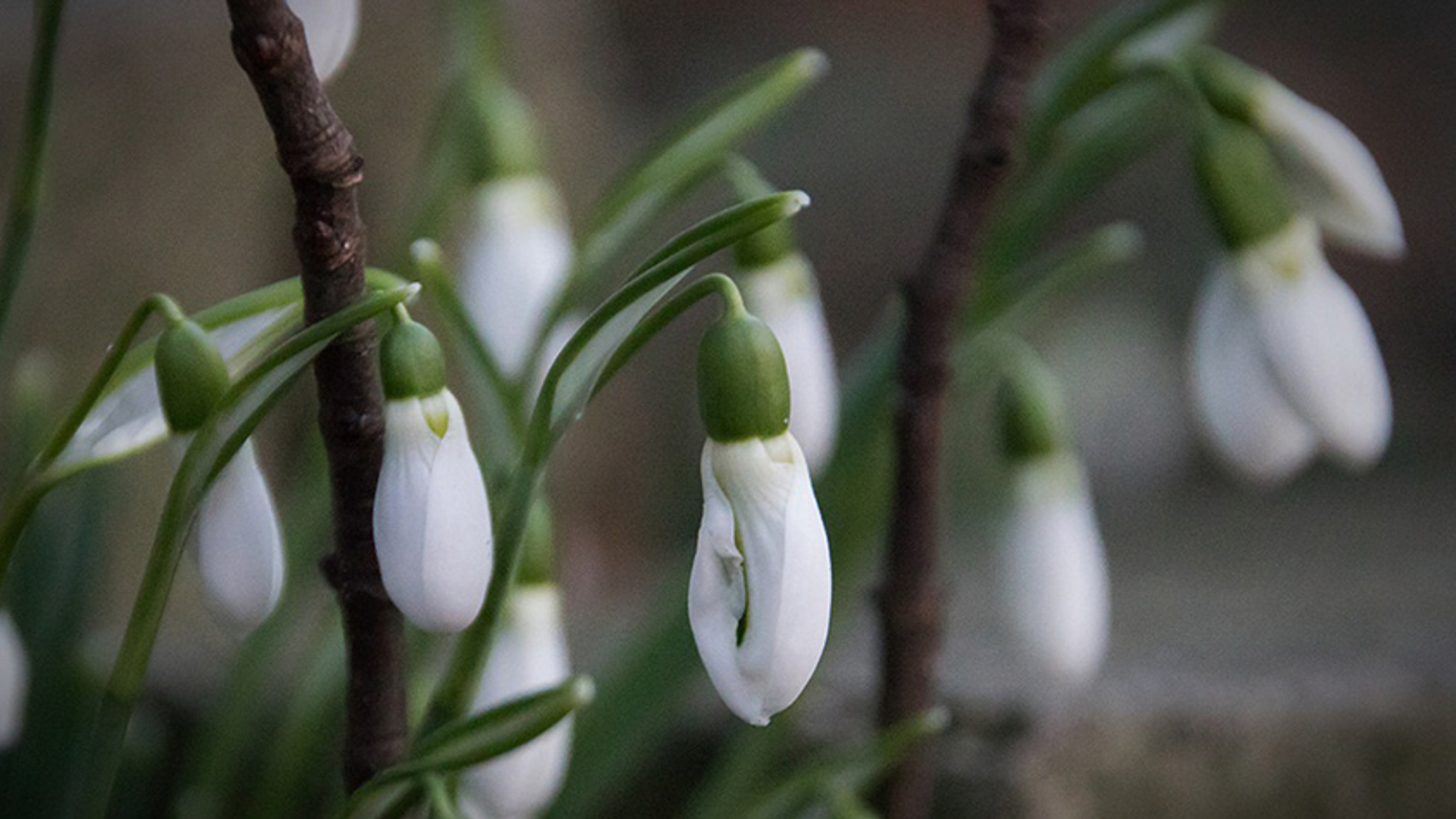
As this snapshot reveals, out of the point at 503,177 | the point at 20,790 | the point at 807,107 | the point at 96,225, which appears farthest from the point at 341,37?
the point at 807,107

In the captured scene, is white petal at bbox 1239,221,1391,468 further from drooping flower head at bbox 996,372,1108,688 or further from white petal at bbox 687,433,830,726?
white petal at bbox 687,433,830,726

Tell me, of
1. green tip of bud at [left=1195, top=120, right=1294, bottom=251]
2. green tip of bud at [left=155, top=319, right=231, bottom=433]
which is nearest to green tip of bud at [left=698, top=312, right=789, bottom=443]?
green tip of bud at [left=155, top=319, right=231, bottom=433]

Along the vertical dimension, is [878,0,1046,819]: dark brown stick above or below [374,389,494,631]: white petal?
below

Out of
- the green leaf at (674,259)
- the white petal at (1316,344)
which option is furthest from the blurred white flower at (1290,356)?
the green leaf at (674,259)

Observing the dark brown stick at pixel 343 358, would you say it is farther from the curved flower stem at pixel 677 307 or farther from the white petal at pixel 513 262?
the white petal at pixel 513 262

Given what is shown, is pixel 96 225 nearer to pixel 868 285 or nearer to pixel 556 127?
pixel 556 127

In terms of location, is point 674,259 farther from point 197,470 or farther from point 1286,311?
point 1286,311
